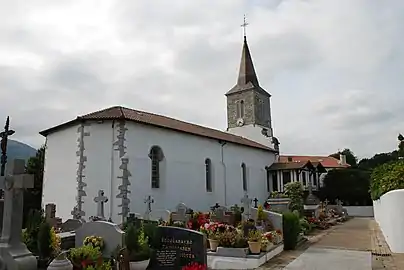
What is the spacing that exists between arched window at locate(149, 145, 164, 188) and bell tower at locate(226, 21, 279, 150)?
18.7 metres

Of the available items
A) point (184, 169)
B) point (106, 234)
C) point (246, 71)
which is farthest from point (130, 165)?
point (246, 71)

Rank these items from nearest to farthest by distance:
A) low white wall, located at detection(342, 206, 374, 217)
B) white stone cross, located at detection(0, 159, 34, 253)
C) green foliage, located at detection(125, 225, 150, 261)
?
1. white stone cross, located at detection(0, 159, 34, 253)
2. green foliage, located at detection(125, 225, 150, 261)
3. low white wall, located at detection(342, 206, 374, 217)

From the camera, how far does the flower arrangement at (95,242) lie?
341 inches

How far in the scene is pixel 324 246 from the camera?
1333 centimetres

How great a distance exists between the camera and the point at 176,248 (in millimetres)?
8766

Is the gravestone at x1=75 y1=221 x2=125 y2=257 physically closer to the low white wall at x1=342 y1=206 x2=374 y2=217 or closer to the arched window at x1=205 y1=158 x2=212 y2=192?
the arched window at x1=205 y1=158 x2=212 y2=192

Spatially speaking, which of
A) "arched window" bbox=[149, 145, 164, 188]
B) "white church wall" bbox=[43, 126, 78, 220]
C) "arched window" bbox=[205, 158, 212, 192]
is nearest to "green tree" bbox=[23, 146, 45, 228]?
"white church wall" bbox=[43, 126, 78, 220]

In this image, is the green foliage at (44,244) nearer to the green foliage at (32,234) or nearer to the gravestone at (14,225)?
the green foliage at (32,234)

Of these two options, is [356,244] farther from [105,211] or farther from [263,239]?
[105,211]

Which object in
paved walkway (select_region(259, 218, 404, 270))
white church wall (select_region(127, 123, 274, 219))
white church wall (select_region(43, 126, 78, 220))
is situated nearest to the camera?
paved walkway (select_region(259, 218, 404, 270))

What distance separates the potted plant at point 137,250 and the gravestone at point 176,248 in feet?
1.14

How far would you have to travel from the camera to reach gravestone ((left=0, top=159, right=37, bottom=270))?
6770mm

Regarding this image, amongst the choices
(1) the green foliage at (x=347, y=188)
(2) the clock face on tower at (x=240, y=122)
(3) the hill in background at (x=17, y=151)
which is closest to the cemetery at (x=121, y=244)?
(3) the hill in background at (x=17, y=151)

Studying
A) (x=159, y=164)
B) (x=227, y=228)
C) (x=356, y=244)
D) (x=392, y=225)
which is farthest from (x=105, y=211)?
(x=392, y=225)
